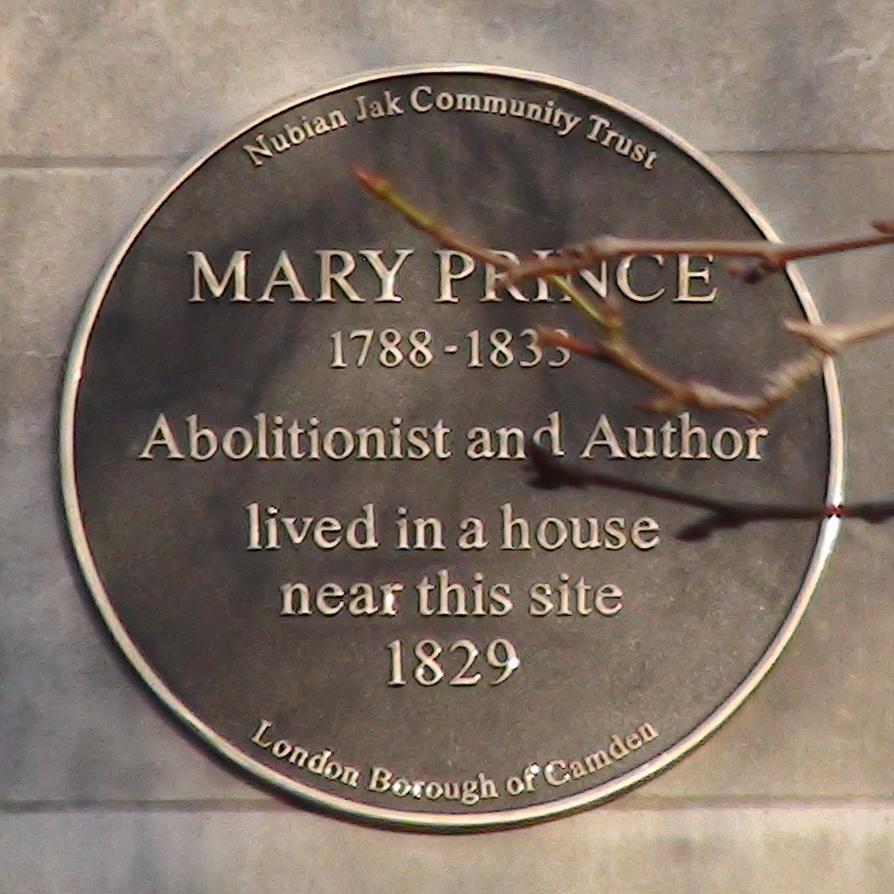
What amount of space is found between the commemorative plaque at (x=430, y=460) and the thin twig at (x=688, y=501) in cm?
2

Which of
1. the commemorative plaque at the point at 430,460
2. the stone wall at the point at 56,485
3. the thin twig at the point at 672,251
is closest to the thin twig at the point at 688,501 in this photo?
the commemorative plaque at the point at 430,460

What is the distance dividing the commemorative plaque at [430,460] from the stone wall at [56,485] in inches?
4.1

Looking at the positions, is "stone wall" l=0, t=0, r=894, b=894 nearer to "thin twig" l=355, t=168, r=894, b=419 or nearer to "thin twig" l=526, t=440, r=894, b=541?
"thin twig" l=526, t=440, r=894, b=541

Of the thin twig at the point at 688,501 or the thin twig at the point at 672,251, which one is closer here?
the thin twig at the point at 672,251

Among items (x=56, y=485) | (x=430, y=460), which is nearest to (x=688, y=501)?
(x=430, y=460)

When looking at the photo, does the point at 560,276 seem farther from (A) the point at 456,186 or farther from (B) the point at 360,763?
(B) the point at 360,763

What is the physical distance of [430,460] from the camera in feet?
14.4

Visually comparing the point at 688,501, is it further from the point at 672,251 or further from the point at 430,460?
the point at 672,251

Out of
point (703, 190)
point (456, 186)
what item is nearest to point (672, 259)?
point (703, 190)

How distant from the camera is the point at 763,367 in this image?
4.40 meters

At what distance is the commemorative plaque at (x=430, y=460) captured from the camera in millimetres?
4324

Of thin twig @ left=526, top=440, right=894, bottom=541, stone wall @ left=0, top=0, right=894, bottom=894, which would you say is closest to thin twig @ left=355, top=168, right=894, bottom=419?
thin twig @ left=526, top=440, right=894, bottom=541

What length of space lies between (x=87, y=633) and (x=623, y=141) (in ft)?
5.76

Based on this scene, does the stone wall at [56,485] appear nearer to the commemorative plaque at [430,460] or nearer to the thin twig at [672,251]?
the commemorative plaque at [430,460]
